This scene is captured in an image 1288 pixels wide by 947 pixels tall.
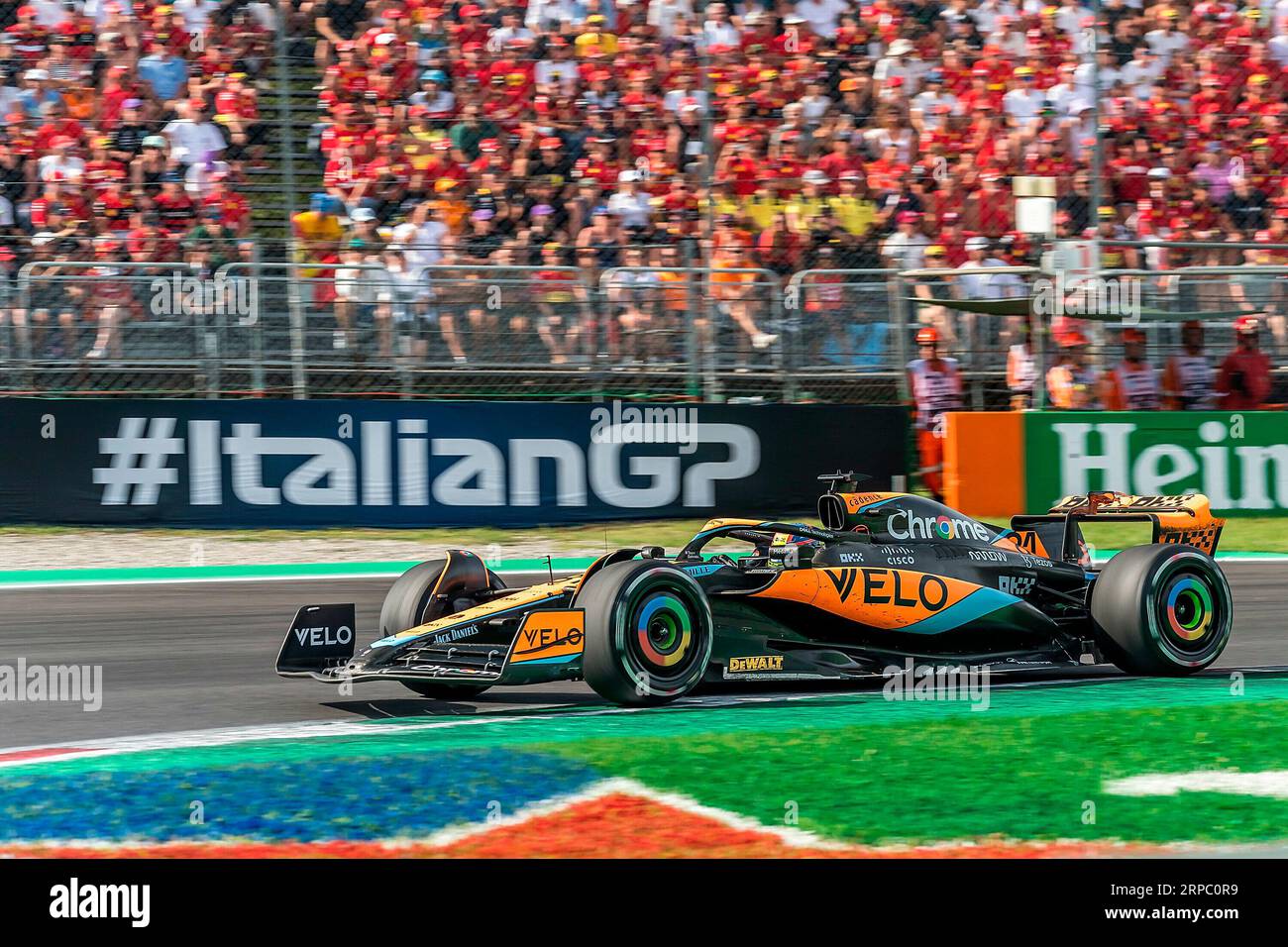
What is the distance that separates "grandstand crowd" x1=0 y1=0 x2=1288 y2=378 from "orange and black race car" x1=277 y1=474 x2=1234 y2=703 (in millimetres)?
5797

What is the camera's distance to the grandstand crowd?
529 inches

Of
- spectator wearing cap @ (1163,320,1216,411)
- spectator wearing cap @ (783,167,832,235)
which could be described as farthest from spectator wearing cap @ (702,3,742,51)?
spectator wearing cap @ (1163,320,1216,411)

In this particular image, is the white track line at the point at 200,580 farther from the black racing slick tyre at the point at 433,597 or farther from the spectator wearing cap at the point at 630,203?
the black racing slick tyre at the point at 433,597

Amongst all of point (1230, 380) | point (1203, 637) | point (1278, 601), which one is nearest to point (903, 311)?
point (1230, 380)

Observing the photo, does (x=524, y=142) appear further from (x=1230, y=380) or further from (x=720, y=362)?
(x=1230, y=380)

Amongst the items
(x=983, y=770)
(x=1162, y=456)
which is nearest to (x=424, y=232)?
(x=1162, y=456)

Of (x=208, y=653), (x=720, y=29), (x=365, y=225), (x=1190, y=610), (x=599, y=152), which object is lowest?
(x=208, y=653)

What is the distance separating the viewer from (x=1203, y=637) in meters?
8.05

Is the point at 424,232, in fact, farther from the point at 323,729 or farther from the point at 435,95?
the point at 323,729

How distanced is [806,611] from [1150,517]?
6.92ft

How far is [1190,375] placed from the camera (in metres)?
14.5

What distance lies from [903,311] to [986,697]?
6.90 metres

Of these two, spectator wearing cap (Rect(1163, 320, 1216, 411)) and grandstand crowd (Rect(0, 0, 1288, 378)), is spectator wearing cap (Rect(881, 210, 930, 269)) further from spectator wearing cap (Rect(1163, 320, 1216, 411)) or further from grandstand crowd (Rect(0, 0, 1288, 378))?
spectator wearing cap (Rect(1163, 320, 1216, 411))

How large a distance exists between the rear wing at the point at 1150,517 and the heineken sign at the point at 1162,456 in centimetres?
543
